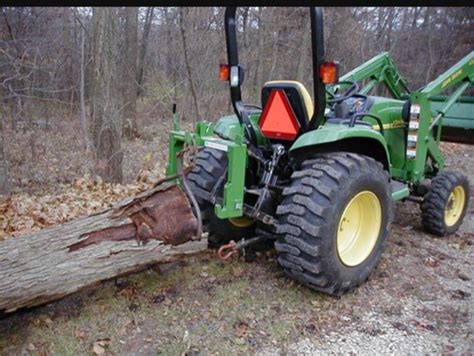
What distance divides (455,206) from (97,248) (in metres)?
3.87

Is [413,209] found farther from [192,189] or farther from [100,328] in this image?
[100,328]

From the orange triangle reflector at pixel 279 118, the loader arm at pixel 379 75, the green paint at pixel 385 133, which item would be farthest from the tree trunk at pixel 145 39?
the orange triangle reflector at pixel 279 118

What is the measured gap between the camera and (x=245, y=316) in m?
2.97

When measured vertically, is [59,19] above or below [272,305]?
above

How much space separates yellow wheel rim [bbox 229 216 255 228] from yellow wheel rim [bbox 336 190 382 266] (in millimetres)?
887

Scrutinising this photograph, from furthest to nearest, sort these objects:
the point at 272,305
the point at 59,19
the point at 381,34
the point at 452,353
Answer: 1. the point at 381,34
2. the point at 59,19
3. the point at 272,305
4. the point at 452,353

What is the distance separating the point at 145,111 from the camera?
10648mm

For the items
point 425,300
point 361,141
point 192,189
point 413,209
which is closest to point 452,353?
point 425,300

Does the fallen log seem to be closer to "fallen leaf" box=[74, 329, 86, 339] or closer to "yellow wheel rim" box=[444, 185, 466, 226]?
"fallen leaf" box=[74, 329, 86, 339]

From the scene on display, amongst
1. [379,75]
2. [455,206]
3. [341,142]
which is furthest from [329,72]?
[455,206]

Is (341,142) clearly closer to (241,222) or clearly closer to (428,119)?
(241,222)

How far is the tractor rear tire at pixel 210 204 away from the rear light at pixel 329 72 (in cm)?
108

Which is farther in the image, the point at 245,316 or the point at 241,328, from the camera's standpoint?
the point at 245,316

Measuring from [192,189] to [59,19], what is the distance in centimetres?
728
